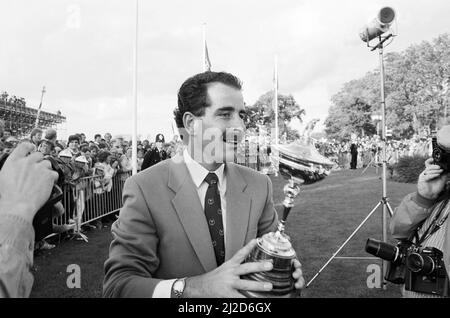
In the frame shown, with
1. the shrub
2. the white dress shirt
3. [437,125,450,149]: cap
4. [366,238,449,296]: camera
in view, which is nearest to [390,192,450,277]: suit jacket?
[366,238,449,296]: camera

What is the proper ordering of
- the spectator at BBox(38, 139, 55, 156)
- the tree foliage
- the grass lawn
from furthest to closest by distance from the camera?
the tree foliage → the spectator at BBox(38, 139, 55, 156) → the grass lawn

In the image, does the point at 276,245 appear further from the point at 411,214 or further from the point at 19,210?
the point at 411,214

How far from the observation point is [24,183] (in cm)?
114

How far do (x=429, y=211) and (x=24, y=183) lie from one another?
269cm

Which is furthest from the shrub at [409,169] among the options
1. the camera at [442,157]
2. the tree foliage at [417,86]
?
the tree foliage at [417,86]

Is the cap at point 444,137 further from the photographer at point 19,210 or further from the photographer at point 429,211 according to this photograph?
the photographer at point 19,210

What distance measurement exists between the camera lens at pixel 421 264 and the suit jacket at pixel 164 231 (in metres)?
1.22

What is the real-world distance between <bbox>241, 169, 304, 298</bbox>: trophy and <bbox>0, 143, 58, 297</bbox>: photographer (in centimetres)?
80

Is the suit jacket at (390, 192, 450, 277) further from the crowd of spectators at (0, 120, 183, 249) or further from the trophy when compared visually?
the crowd of spectators at (0, 120, 183, 249)

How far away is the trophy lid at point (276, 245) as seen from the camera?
53.9 inches

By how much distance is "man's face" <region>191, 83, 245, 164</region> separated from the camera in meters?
2.08

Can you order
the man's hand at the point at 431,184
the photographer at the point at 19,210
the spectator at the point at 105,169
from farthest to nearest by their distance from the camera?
the spectator at the point at 105,169
the man's hand at the point at 431,184
the photographer at the point at 19,210

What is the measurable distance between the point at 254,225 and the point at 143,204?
66cm
